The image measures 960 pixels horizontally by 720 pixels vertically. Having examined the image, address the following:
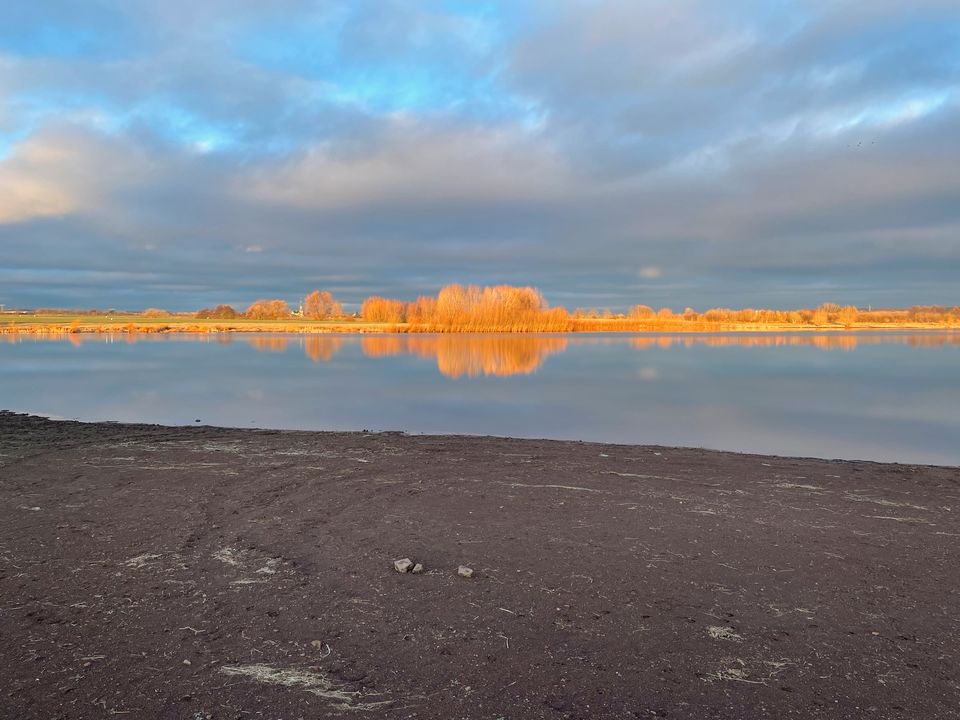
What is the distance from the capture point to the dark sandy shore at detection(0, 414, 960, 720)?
308cm

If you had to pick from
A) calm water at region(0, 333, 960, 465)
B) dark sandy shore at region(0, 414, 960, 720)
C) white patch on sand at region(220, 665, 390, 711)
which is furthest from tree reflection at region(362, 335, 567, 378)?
white patch on sand at region(220, 665, 390, 711)

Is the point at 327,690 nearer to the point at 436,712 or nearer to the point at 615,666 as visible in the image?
the point at 436,712

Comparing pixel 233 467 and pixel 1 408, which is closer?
pixel 233 467

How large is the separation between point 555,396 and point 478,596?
13.7 m

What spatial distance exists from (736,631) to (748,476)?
14.7 feet

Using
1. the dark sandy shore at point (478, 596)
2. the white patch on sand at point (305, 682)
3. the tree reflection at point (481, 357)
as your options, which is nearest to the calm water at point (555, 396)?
the tree reflection at point (481, 357)

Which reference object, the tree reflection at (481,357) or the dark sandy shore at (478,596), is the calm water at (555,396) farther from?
the dark sandy shore at (478,596)

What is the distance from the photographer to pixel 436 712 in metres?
2.92

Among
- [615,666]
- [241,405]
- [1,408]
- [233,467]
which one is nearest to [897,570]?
[615,666]

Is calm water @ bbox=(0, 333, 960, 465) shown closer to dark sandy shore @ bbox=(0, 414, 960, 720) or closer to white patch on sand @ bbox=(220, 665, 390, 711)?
dark sandy shore @ bbox=(0, 414, 960, 720)

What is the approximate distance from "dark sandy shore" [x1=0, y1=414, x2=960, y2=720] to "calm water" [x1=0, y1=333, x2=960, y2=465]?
15.8 ft

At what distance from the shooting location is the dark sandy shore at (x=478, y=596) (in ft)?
10.1

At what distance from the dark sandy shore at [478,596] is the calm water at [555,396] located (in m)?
4.81

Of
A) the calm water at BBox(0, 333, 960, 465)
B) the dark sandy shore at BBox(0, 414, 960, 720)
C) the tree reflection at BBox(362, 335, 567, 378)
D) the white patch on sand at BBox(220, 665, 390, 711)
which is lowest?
the white patch on sand at BBox(220, 665, 390, 711)
